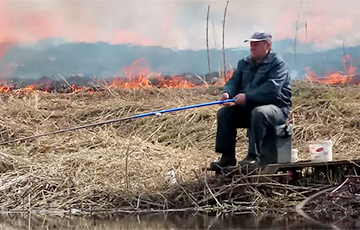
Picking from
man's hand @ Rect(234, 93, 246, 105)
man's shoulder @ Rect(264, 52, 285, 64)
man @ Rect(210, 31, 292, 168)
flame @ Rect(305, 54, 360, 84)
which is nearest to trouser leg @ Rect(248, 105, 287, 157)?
man @ Rect(210, 31, 292, 168)

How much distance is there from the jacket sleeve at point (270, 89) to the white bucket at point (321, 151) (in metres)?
0.49

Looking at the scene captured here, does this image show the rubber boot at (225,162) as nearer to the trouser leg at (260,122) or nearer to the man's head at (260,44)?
the trouser leg at (260,122)

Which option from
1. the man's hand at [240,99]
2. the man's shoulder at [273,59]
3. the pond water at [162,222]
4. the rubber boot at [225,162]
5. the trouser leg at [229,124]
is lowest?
the pond water at [162,222]

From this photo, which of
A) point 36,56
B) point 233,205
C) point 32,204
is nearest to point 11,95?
point 36,56

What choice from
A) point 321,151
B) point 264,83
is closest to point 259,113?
point 264,83

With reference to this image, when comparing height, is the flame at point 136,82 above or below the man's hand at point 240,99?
above

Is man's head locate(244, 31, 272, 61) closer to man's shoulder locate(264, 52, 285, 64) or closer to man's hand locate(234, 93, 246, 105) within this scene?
man's shoulder locate(264, 52, 285, 64)

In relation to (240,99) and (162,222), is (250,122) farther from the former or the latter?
(162,222)

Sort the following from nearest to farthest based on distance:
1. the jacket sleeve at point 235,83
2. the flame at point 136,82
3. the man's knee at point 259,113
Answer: the man's knee at point 259,113
the jacket sleeve at point 235,83
the flame at point 136,82

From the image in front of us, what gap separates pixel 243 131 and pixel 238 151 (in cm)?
68

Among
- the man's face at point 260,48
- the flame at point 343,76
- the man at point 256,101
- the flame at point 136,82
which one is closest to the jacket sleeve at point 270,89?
the man at point 256,101

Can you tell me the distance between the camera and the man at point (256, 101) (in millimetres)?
5023

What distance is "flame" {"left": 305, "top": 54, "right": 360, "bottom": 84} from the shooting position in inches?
377

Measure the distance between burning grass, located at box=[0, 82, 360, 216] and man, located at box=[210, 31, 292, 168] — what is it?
0.83 ft
